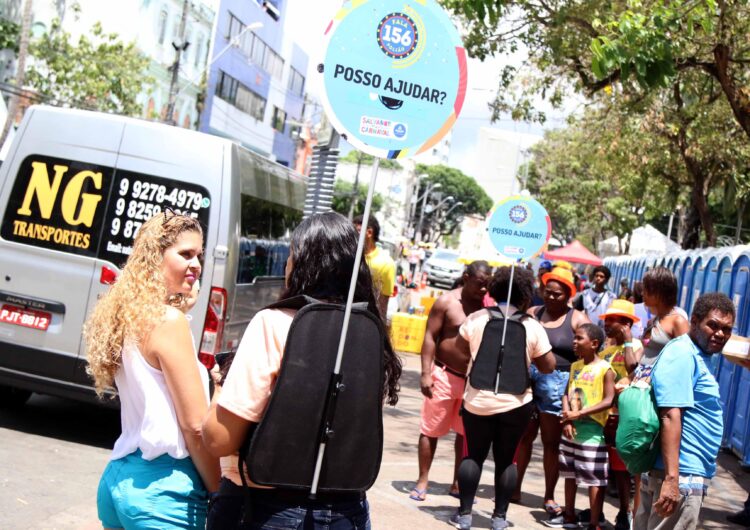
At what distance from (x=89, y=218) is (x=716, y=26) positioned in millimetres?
8564

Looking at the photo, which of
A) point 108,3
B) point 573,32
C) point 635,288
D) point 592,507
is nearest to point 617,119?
point 573,32

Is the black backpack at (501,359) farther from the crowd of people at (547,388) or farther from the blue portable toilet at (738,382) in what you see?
the blue portable toilet at (738,382)

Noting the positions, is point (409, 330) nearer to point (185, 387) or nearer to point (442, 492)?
point (442, 492)

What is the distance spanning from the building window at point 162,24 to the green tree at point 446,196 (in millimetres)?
72680

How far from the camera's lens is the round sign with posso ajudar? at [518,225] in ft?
29.1

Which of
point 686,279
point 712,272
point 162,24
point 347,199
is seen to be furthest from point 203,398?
point 347,199

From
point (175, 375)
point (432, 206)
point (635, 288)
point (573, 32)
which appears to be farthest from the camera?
point (432, 206)

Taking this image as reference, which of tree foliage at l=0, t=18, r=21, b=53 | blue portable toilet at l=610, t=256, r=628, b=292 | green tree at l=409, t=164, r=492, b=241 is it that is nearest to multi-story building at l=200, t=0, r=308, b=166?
tree foliage at l=0, t=18, r=21, b=53

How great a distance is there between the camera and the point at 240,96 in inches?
1961

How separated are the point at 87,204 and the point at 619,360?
14.0ft

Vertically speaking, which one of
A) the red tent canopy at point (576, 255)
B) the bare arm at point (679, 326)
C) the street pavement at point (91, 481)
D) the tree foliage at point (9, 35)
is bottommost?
the street pavement at point (91, 481)

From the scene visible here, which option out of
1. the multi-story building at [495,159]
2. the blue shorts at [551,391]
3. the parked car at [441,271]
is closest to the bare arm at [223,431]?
the blue shorts at [551,391]

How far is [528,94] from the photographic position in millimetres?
16594

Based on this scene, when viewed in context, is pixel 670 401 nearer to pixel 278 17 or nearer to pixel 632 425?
pixel 632 425
